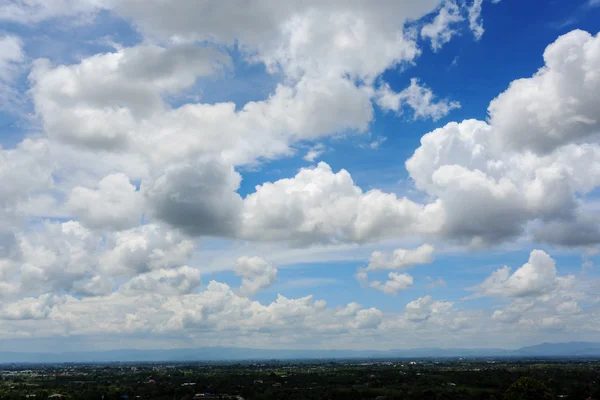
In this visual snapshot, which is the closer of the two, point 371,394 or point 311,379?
point 371,394

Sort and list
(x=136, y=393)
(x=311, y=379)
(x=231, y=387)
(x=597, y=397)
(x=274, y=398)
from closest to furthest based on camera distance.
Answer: (x=597, y=397)
(x=274, y=398)
(x=136, y=393)
(x=231, y=387)
(x=311, y=379)

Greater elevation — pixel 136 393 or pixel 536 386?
pixel 536 386

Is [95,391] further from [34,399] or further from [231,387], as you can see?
[231,387]

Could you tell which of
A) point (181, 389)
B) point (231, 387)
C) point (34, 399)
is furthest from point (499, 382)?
point (34, 399)

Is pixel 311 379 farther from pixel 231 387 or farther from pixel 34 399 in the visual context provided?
pixel 34 399

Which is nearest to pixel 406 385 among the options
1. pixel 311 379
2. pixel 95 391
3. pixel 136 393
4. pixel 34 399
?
pixel 311 379

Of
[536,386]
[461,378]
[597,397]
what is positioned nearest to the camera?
[536,386]
